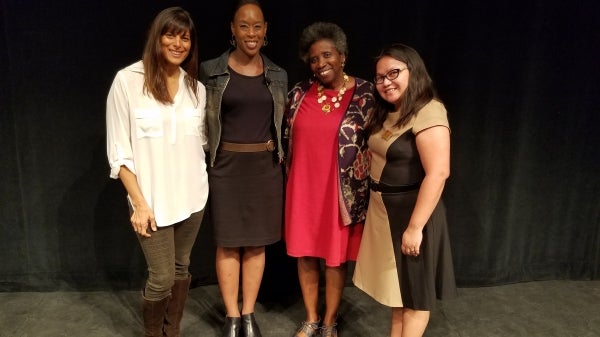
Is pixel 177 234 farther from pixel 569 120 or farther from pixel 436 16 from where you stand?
pixel 569 120

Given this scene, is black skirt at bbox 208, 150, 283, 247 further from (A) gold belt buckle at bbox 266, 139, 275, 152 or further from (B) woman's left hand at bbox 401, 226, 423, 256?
(B) woman's left hand at bbox 401, 226, 423, 256

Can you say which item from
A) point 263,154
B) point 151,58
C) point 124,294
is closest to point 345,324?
point 263,154

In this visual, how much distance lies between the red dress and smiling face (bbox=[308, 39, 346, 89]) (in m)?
0.07

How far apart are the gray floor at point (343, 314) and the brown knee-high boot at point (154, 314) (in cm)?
37

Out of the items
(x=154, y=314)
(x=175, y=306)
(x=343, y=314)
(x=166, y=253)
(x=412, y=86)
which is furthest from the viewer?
(x=343, y=314)

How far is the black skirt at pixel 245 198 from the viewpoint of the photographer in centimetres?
219

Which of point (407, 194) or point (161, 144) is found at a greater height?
point (161, 144)

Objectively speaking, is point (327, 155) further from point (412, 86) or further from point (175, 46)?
point (175, 46)

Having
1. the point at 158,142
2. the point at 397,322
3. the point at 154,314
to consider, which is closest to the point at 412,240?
the point at 397,322

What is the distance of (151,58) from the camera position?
6.04 feet

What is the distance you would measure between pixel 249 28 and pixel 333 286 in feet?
3.90

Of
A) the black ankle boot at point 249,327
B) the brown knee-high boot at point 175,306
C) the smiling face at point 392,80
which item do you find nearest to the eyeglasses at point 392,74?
the smiling face at point 392,80

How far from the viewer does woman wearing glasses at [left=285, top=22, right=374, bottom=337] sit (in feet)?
6.87

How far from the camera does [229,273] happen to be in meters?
2.38
